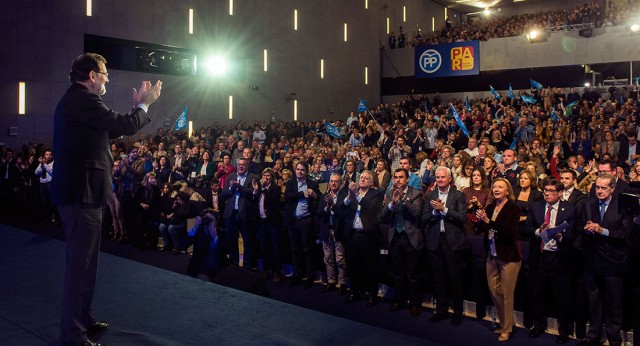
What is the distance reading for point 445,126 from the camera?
1589 cm

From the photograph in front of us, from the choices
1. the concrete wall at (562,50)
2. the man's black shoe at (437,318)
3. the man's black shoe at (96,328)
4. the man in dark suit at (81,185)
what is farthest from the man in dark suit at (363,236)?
the concrete wall at (562,50)

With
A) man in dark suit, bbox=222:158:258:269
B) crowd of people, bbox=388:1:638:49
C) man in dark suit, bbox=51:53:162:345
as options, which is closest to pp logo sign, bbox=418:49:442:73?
crowd of people, bbox=388:1:638:49

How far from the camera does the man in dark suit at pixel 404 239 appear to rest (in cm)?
598

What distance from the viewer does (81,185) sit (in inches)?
105

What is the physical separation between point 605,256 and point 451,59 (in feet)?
68.7

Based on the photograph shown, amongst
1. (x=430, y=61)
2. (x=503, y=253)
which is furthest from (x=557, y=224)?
(x=430, y=61)


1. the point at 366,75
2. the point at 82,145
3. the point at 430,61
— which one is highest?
the point at 430,61

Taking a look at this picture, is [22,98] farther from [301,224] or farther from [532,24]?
[532,24]

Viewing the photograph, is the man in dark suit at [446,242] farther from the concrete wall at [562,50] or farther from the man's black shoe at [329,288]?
the concrete wall at [562,50]

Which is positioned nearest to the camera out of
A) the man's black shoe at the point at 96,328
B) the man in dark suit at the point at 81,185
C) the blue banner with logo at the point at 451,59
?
the man in dark suit at the point at 81,185

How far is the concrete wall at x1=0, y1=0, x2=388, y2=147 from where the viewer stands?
14.7m

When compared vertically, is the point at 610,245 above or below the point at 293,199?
below

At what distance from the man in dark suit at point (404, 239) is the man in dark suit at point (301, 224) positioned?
1.37m

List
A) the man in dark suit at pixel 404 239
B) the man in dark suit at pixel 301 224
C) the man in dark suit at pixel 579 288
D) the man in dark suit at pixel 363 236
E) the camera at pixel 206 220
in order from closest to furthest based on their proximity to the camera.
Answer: the man in dark suit at pixel 579 288 < the man in dark suit at pixel 404 239 < the man in dark suit at pixel 363 236 < the camera at pixel 206 220 < the man in dark suit at pixel 301 224
